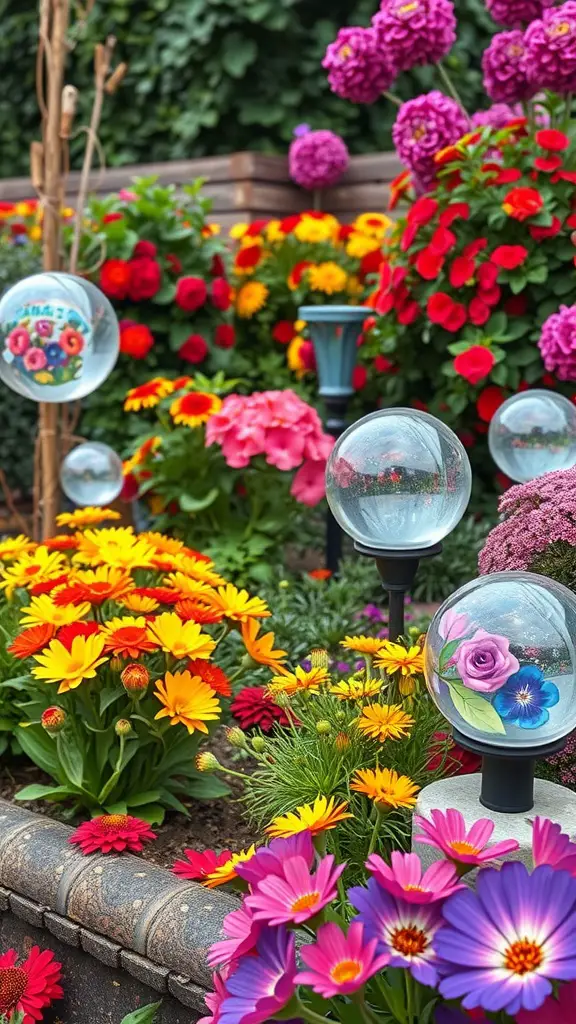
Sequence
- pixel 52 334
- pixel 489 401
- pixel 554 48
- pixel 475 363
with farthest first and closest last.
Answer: pixel 489 401 → pixel 475 363 → pixel 554 48 → pixel 52 334

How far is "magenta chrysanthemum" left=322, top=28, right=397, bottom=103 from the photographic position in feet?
11.5

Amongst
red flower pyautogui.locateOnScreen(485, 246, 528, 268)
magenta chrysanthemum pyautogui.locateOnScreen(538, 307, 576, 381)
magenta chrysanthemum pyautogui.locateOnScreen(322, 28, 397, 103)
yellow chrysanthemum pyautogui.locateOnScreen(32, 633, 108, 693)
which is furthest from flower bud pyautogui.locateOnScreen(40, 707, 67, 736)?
magenta chrysanthemum pyautogui.locateOnScreen(322, 28, 397, 103)

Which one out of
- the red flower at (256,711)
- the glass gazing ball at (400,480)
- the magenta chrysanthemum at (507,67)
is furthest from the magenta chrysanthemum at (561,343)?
the red flower at (256,711)

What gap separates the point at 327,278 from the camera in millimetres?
4551

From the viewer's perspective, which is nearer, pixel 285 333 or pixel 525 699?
pixel 525 699

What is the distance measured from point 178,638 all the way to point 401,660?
39cm

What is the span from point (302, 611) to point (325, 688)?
1099 millimetres

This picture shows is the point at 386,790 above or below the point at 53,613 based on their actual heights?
below

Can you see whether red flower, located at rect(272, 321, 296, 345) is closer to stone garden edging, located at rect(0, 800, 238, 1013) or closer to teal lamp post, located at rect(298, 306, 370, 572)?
teal lamp post, located at rect(298, 306, 370, 572)

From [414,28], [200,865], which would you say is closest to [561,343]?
[414,28]

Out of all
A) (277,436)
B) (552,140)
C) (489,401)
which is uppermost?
(552,140)

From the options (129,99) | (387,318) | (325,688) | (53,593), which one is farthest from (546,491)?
(129,99)

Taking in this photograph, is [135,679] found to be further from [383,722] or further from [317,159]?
[317,159]

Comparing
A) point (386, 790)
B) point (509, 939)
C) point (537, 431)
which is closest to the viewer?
point (509, 939)
